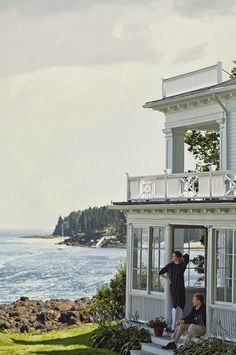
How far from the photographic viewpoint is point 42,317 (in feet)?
151

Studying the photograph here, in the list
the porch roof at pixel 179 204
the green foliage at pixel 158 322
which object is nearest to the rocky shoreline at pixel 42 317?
the porch roof at pixel 179 204

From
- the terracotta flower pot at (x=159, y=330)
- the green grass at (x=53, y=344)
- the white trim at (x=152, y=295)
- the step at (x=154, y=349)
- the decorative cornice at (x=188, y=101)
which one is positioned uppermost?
the decorative cornice at (x=188, y=101)

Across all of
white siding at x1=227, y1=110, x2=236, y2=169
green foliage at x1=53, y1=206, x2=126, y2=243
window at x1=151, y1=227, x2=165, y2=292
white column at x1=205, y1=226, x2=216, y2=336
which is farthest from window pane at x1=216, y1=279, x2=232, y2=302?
green foliage at x1=53, y1=206, x2=126, y2=243

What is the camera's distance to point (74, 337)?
30.2 metres

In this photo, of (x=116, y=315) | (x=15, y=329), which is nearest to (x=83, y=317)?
(x=15, y=329)

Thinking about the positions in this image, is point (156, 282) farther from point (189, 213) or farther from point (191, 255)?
point (189, 213)

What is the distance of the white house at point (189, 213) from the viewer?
23422 mm

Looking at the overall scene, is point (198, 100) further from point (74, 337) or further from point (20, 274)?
point (20, 274)

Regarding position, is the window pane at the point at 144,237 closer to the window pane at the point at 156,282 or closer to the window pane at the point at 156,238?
the window pane at the point at 156,238

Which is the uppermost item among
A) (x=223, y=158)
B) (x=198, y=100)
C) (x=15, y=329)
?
A: (x=198, y=100)

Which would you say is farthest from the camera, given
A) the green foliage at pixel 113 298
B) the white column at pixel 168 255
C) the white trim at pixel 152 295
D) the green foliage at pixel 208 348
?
the green foliage at pixel 113 298

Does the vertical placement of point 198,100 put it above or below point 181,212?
above

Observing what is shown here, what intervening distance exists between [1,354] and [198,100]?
973cm

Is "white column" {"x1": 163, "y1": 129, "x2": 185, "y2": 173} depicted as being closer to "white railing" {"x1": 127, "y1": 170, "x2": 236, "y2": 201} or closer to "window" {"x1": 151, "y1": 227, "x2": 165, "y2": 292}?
"white railing" {"x1": 127, "y1": 170, "x2": 236, "y2": 201}
